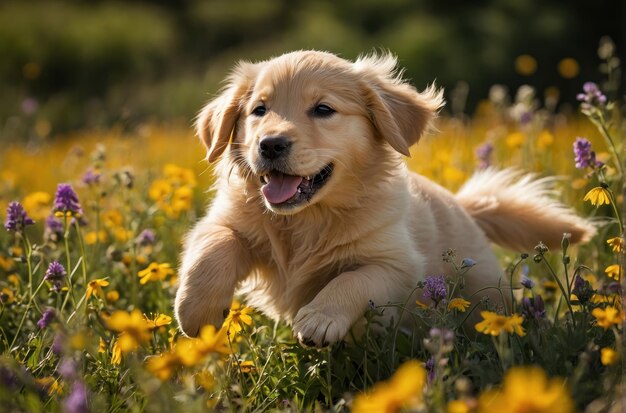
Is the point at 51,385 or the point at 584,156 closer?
the point at 51,385

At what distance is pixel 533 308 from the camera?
223 centimetres

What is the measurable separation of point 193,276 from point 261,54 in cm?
870

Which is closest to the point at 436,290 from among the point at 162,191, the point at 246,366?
the point at 246,366

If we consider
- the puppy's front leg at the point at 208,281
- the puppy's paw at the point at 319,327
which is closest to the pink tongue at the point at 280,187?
the puppy's front leg at the point at 208,281

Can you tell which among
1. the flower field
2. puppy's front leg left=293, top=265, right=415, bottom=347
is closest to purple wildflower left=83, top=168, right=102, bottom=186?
the flower field

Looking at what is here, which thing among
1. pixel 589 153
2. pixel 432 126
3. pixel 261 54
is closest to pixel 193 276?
pixel 432 126

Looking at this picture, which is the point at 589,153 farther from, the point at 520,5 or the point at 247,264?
the point at 520,5

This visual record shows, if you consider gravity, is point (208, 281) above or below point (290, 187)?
below

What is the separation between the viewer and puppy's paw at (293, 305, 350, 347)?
2.16 metres

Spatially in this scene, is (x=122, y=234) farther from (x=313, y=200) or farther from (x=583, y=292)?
A: (x=583, y=292)

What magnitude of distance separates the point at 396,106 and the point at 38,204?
1.66m

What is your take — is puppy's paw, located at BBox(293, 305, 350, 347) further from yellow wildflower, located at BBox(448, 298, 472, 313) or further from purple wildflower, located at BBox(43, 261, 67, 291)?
purple wildflower, located at BBox(43, 261, 67, 291)

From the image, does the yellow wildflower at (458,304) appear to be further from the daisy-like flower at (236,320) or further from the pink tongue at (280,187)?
the pink tongue at (280,187)

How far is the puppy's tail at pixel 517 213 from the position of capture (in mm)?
3188
